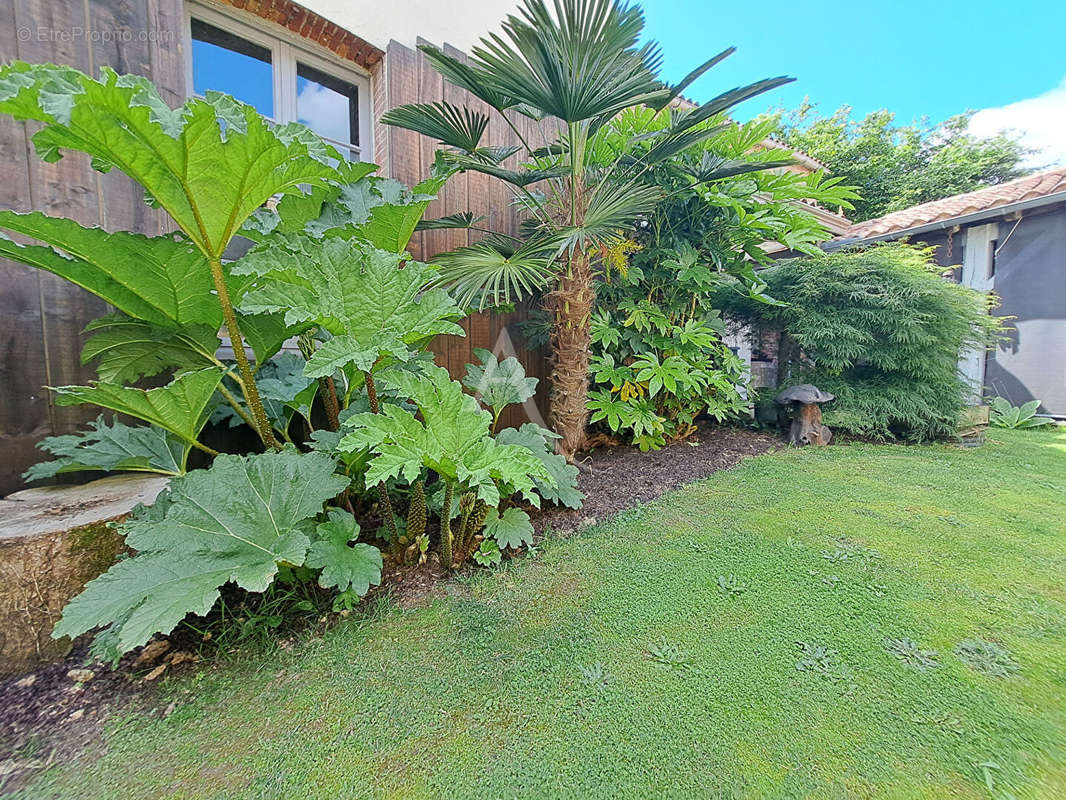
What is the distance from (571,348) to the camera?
7.85 ft

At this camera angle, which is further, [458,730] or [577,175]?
[577,175]

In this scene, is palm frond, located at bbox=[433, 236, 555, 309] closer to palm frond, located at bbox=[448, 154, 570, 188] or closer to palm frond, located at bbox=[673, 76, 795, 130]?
palm frond, located at bbox=[448, 154, 570, 188]

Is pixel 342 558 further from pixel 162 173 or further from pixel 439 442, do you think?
pixel 162 173

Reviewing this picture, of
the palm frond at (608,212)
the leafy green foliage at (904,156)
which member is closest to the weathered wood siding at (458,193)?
the palm frond at (608,212)

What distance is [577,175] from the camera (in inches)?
87.0

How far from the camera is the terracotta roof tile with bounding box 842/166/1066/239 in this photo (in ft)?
16.8

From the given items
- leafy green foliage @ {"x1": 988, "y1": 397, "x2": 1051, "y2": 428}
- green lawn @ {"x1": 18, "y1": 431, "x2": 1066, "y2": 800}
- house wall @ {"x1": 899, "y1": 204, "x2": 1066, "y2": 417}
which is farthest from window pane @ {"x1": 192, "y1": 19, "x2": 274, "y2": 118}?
leafy green foliage @ {"x1": 988, "y1": 397, "x2": 1051, "y2": 428}

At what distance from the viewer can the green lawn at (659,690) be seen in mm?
845

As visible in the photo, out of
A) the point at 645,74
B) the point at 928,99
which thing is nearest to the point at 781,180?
the point at 645,74

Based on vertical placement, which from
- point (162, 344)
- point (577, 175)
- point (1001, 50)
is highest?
point (1001, 50)

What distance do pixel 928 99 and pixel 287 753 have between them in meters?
22.3

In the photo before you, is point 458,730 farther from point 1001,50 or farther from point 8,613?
point 1001,50

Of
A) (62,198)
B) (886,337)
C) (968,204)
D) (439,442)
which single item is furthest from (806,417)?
(968,204)

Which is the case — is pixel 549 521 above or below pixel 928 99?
below
